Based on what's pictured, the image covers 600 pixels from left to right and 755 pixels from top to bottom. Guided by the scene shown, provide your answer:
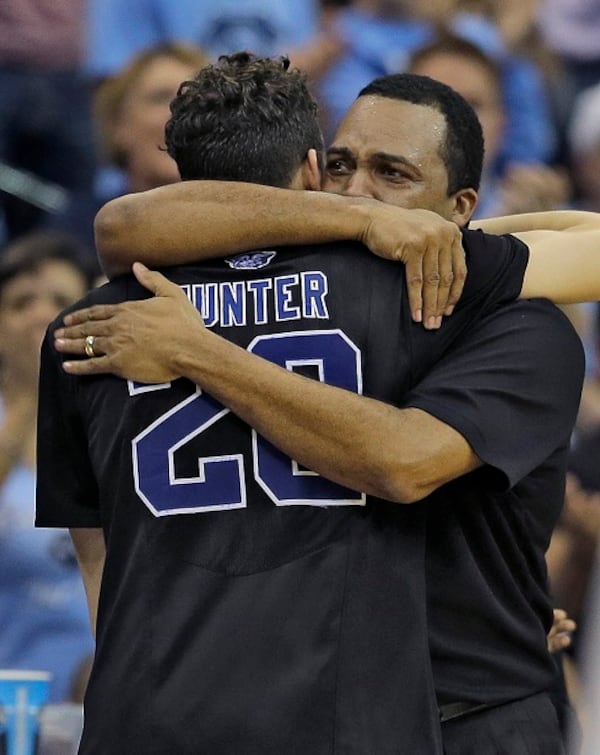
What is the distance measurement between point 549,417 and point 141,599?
70cm

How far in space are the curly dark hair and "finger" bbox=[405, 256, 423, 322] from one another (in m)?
A: 0.30

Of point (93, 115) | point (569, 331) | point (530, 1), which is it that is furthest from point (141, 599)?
point (530, 1)

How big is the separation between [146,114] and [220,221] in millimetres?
3237

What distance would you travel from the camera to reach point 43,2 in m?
5.26

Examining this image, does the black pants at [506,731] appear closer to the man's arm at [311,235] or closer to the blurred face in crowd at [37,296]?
the man's arm at [311,235]

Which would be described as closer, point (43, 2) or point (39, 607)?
point (39, 607)

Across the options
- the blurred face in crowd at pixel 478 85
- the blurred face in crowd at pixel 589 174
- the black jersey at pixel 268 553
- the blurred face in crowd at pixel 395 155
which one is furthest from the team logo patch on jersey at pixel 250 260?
the blurred face in crowd at pixel 589 174

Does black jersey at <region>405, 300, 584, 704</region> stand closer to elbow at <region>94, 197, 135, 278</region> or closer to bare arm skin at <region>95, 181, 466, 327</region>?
bare arm skin at <region>95, 181, 466, 327</region>

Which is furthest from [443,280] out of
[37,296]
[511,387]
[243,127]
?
[37,296]

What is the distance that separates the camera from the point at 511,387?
200cm

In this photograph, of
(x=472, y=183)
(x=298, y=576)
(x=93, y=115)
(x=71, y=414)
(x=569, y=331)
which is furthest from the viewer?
(x=93, y=115)

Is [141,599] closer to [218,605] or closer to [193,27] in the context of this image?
[218,605]

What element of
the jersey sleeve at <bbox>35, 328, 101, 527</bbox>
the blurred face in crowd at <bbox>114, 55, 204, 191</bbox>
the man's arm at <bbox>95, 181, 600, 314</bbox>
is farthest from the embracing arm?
the blurred face in crowd at <bbox>114, 55, 204, 191</bbox>

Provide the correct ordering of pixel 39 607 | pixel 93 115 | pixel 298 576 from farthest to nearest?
pixel 93 115
pixel 39 607
pixel 298 576
